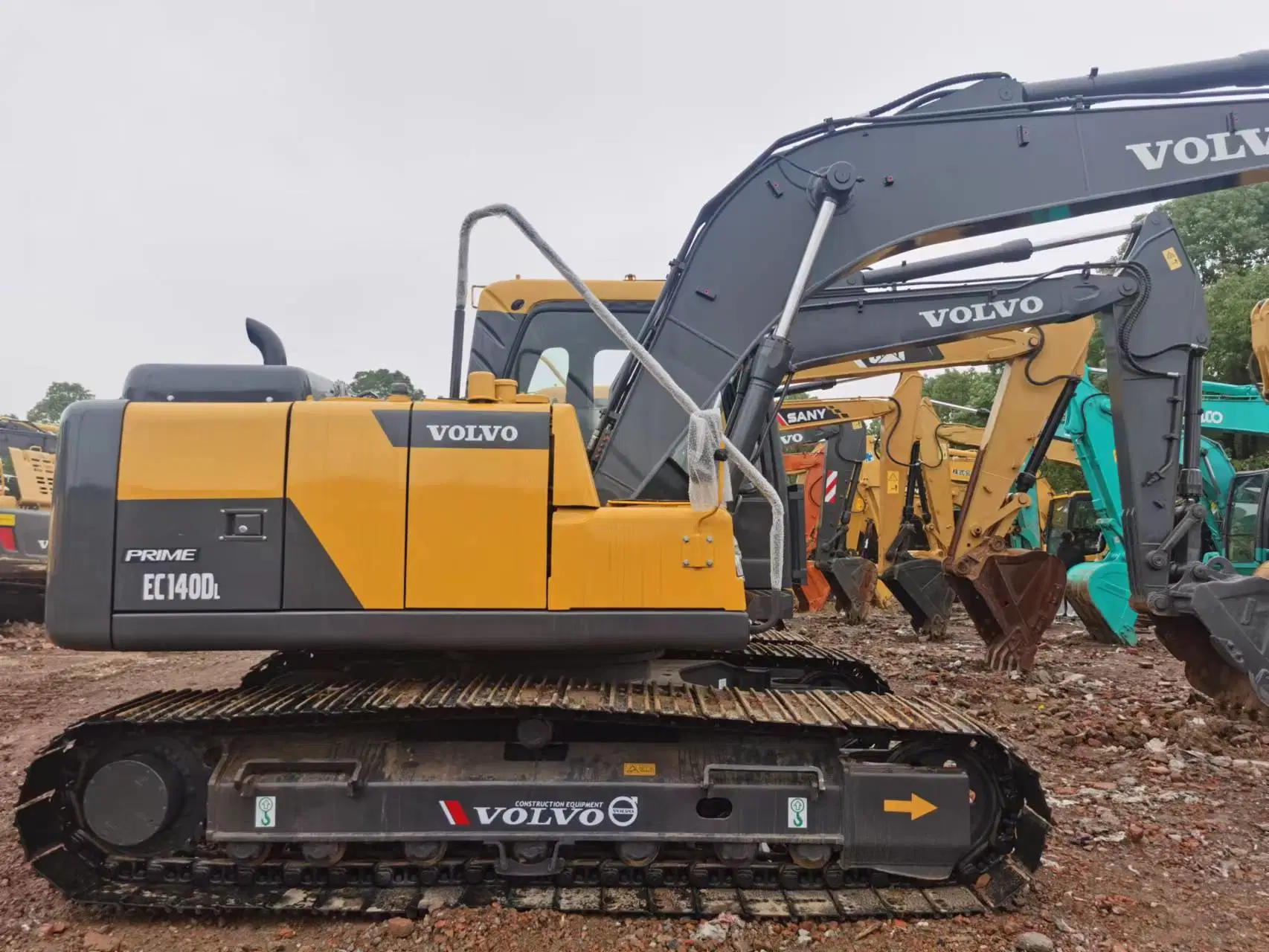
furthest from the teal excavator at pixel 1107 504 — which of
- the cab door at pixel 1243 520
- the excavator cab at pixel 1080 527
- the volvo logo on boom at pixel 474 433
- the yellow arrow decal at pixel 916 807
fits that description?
the volvo logo on boom at pixel 474 433

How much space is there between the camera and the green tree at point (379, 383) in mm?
4500

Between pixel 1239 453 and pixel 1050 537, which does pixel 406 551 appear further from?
pixel 1239 453

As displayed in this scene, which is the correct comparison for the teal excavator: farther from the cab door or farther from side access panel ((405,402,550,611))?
side access panel ((405,402,550,611))

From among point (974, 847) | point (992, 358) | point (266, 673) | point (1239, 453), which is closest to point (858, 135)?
point (974, 847)

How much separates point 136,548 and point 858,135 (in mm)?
4025

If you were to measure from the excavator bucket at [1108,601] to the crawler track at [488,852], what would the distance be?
7.67 m

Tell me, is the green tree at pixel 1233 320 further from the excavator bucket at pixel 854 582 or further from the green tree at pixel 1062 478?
the excavator bucket at pixel 854 582

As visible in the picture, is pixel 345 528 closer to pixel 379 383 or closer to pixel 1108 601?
pixel 379 383

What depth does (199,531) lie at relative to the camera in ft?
12.1

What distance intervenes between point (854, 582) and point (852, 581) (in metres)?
0.04

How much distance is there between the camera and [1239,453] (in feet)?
77.4

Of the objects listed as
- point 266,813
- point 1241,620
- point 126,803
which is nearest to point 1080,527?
point 1241,620

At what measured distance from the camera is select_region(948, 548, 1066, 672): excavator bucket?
8.91m

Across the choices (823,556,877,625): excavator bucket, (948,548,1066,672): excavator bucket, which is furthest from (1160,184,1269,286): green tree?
(948,548,1066,672): excavator bucket
